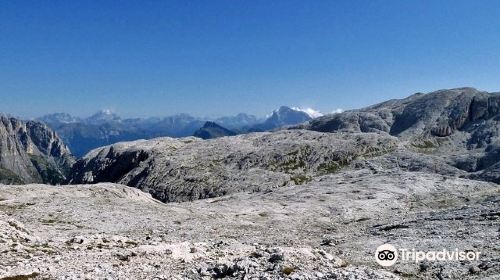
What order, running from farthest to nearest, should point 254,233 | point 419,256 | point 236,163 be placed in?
point 236,163, point 254,233, point 419,256

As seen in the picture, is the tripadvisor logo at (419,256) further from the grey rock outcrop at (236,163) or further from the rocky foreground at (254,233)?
the grey rock outcrop at (236,163)

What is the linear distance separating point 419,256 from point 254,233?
929 inches

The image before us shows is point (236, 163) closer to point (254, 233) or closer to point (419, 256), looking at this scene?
point (254, 233)

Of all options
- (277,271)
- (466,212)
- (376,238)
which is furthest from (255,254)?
(466,212)

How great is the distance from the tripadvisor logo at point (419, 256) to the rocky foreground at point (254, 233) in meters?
0.99

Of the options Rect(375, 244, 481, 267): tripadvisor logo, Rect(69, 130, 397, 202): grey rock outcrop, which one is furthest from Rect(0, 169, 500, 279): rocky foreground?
Rect(69, 130, 397, 202): grey rock outcrop

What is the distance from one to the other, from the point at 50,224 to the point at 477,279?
45826 millimetres

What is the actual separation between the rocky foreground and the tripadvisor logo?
38.9 inches

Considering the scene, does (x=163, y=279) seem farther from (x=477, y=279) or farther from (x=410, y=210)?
(x=410, y=210)

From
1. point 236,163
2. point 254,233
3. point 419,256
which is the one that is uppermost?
point 419,256

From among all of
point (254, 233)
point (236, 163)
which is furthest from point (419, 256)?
point (236, 163)

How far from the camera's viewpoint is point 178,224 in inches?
2474

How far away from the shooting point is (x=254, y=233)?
192ft

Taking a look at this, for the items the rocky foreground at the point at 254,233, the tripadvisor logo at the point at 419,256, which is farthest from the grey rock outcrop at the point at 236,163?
the tripadvisor logo at the point at 419,256
